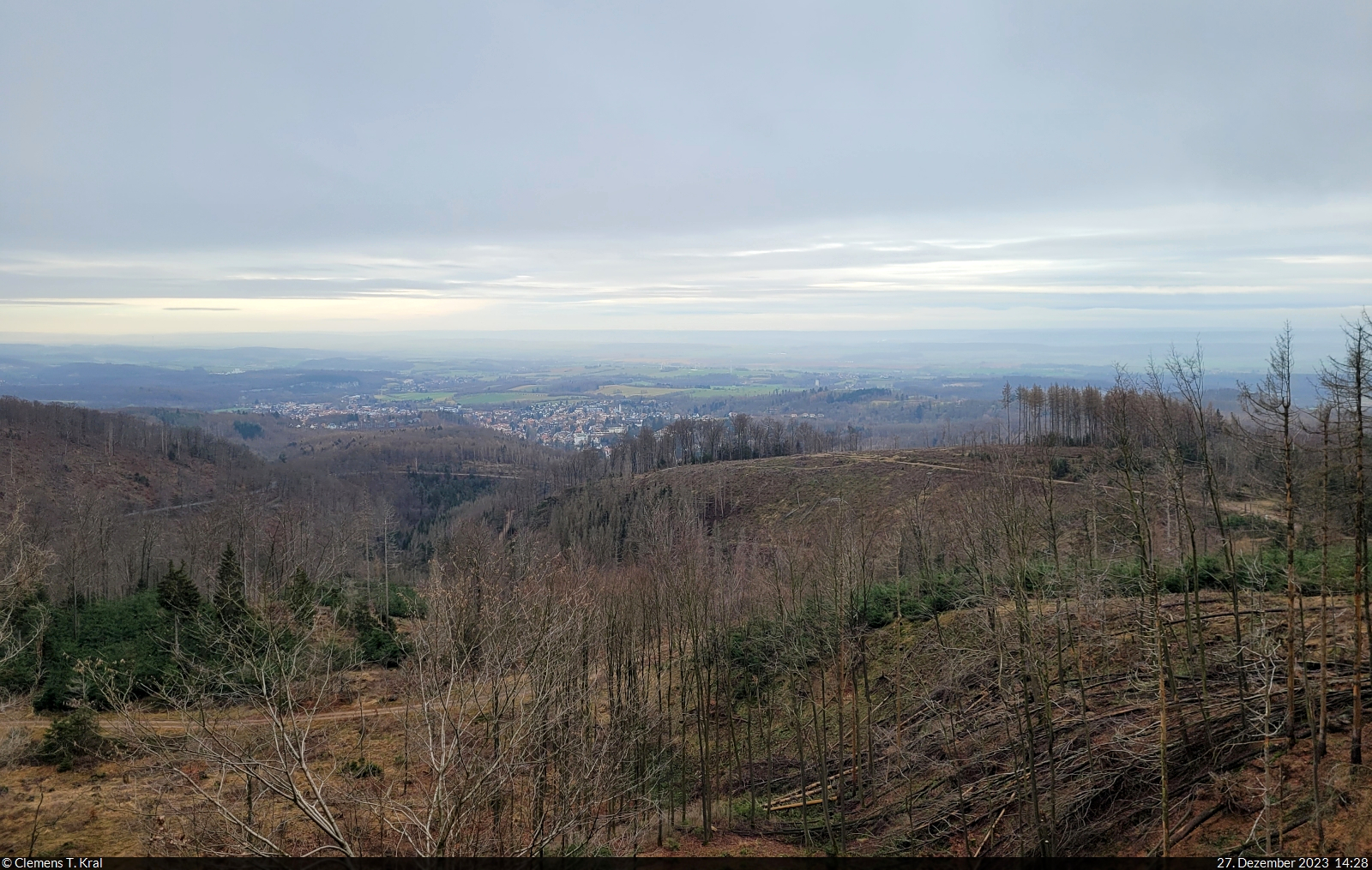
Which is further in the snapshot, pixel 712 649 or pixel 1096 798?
pixel 712 649

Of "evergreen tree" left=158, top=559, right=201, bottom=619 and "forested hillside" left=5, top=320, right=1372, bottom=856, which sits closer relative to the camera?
"forested hillside" left=5, top=320, right=1372, bottom=856

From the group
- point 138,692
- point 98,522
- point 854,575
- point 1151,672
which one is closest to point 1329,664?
point 1151,672

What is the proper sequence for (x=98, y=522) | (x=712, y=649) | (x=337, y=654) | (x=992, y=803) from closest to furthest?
1. (x=992, y=803)
2. (x=712, y=649)
3. (x=337, y=654)
4. (x=98, y=522)

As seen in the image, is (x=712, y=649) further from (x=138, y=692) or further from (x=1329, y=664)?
(x=138, y=692)

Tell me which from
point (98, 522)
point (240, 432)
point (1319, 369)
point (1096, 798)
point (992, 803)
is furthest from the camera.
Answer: point (240, 432)

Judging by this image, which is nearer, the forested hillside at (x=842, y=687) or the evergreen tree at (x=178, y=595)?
the forested hillside at (x=842, y=687)
